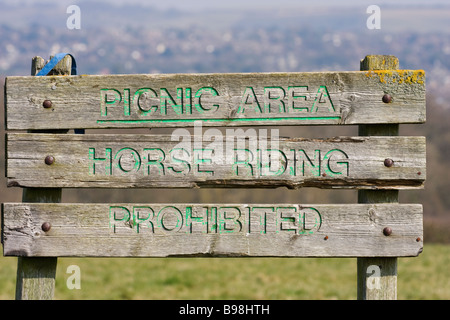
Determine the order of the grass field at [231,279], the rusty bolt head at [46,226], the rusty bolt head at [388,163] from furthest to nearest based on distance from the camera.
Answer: the grass field at [231,279] < the rusty bolt head at [46,226] < the rusty bolt head at [388,163]

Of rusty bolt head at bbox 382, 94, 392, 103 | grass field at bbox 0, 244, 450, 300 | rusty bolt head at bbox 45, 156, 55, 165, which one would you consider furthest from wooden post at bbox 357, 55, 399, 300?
grass field at bbox 0, 244, 450, 300

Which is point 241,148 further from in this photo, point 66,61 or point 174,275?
point 174,275

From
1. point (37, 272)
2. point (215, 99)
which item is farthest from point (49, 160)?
point (215, 99)

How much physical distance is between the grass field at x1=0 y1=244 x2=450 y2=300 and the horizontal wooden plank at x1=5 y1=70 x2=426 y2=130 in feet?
15.6

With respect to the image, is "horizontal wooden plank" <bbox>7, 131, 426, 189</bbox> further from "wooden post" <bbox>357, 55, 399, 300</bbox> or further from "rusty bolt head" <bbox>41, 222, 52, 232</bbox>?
"rusty bolt head" <bbox>41, 222, 52, 232</bbox>

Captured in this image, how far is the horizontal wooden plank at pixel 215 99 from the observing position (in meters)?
4.29

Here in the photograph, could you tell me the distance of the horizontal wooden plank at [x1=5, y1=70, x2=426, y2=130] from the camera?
14.1ft

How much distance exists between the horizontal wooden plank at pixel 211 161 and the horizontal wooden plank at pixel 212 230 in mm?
185

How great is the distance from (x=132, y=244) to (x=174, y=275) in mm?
6241

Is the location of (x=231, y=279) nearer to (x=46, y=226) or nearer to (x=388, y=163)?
(x=46, y=226)

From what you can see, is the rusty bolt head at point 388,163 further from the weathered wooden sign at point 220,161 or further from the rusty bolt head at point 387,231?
the rusty bolt head at point 387,231

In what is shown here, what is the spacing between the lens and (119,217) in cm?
435

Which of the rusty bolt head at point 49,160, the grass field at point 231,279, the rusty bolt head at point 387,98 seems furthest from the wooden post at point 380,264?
the grass field at point 231,279
